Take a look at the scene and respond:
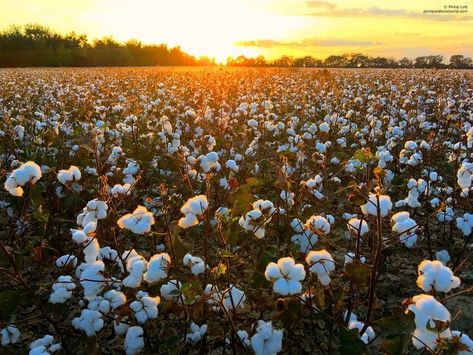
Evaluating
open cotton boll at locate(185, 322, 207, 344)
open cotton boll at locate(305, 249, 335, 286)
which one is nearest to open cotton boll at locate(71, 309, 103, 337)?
open cotton boll at locate(185, 322, 207, 344)

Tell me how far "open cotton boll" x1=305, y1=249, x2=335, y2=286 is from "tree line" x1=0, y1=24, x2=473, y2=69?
36325 millimetres

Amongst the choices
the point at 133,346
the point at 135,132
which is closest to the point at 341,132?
the point at 135,132

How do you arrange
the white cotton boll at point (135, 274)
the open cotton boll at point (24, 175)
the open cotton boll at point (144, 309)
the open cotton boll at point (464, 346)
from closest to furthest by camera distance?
the open cotton boll at point (464, 346) → the white cotton boll at point (135, 274) → the open cotton boll at point (144, 309) → the open cotton boll at point (24, 175)

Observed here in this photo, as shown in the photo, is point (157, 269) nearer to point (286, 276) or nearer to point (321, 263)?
point (286, 276)

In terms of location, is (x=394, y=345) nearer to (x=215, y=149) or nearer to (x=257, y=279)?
(x=257, y=279)

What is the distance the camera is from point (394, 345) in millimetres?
1713

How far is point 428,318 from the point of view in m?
1.65

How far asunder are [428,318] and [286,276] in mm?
544

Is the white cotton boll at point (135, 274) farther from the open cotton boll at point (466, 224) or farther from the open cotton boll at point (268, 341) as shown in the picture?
the open cotton boll at point (466, 224)

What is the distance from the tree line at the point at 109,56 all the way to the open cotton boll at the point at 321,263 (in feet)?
119

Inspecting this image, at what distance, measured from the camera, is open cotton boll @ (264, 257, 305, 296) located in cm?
191

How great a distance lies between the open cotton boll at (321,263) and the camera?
2.22 metres

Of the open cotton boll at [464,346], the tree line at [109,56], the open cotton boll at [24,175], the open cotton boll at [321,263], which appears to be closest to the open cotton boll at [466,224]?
the open cotton boll at [321,263]

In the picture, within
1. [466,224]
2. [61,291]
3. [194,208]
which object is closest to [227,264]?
[194,208]
